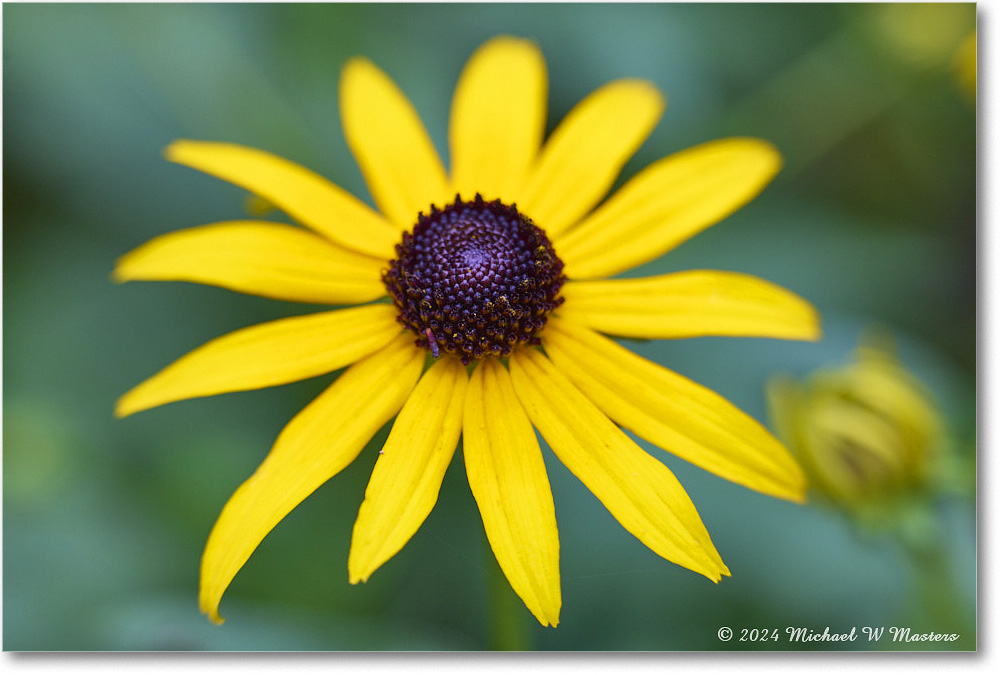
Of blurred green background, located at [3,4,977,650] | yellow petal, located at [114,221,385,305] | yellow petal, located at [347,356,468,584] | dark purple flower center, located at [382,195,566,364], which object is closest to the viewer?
yellow petal, located at [347,356,468,584]

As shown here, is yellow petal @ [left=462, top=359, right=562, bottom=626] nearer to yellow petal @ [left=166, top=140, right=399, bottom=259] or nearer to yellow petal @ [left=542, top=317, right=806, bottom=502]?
yellow petal @ [left=542, top=317, right=806, bottom=502]

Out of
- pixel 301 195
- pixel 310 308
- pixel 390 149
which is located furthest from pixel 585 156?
pixel 310 308

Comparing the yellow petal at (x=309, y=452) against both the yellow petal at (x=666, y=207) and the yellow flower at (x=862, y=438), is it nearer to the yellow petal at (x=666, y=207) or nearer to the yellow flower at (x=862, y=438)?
the yellow petal at (x=666, y=207)

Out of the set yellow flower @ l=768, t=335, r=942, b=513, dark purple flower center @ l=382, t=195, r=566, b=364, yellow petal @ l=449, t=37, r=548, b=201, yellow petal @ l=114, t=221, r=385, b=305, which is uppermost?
yellow petal @ l=449, t=37, r=548, b=201

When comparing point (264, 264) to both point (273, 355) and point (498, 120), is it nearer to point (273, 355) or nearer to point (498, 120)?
point (273, 355)

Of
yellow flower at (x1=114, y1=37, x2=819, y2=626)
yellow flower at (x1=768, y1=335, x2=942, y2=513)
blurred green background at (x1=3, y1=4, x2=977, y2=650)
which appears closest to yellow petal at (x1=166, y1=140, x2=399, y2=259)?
yellow flower at (x1=114, y1=37, x2=819, y2=626)

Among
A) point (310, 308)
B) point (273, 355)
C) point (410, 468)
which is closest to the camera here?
point (410, 468)

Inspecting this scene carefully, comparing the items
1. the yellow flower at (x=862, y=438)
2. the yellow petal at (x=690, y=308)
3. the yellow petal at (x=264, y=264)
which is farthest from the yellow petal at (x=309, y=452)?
the yellow flower at (x=862, y=438)

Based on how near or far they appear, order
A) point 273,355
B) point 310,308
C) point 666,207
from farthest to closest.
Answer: point 310,308 < point 666,207 < point 273,355
